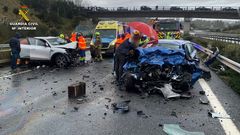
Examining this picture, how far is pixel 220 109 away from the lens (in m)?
7.61

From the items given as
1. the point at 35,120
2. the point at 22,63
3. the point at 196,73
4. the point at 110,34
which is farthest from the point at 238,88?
the point at 110,34

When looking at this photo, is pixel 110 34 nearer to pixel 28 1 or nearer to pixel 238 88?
pixel 238 88

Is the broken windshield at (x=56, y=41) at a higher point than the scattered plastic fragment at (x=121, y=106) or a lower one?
higher

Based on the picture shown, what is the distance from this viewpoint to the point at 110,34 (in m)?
24.1

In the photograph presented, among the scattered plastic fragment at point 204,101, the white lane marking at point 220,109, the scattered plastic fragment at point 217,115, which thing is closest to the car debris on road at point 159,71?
the white lane marking at point 220,109

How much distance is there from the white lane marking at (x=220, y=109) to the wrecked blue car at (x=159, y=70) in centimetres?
62

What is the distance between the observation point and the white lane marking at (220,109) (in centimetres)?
594

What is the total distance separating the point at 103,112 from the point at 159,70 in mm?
3275

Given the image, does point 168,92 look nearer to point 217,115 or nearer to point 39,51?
point 217,115

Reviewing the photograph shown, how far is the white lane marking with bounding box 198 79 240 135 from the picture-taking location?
594 cm

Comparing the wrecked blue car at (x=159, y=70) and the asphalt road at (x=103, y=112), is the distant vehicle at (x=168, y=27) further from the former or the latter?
the wrecked blue car at (x=159, y=70)

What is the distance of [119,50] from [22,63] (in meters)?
8.39

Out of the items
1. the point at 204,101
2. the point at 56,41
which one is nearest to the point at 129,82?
the point at 204,101

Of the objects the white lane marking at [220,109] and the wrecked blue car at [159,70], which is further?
the wrecked blue car at [159,70]
